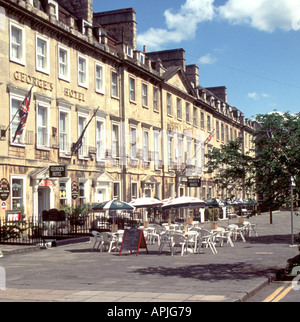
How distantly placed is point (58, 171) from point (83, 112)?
633 centimetres

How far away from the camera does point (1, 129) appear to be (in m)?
23.1

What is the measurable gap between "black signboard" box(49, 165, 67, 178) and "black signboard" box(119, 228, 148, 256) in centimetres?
667

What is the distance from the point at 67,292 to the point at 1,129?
14244 millimetres

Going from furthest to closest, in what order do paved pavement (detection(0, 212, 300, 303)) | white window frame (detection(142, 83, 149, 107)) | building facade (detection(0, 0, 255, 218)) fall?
white window frame (detection(142, 83, 149, 107)) → building facade (detection(0, 0, 255, 218)) → paved pavement (detection(0, 212, 300, 303))

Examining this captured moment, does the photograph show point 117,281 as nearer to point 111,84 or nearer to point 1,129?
point 1,129

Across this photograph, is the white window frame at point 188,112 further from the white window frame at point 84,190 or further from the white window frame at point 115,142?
the white window frame at point 84,190

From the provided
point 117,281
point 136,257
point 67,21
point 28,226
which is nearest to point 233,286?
point 117,281

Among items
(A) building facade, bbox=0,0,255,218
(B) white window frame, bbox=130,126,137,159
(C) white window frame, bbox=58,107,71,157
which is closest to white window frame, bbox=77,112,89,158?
(A) building facade, bbox=0,0,255,218

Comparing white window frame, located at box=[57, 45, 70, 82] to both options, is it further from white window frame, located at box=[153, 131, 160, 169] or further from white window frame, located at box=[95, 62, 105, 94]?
white window frame, located at box=[153, 131, 160, 169]

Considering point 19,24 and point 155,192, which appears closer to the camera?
point 19,24

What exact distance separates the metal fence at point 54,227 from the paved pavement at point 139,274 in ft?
5.80

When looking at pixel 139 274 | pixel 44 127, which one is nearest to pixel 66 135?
pixel 44 127

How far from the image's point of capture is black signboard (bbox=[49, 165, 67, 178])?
79.9 ft

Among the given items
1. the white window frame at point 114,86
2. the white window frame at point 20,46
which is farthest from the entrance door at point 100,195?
the white window frame at point 20,46
